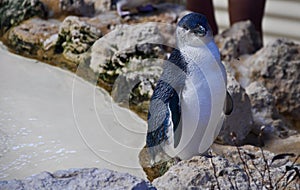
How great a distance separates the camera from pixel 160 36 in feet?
8.04

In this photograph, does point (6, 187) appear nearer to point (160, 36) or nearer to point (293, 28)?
point (160, 36)

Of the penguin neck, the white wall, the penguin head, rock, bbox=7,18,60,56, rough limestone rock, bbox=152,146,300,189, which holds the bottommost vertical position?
the white wall

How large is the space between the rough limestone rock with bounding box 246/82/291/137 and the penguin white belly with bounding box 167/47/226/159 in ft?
1.95

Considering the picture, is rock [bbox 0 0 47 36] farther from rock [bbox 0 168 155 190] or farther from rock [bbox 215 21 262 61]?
rock [bbox 0 168 155 190]

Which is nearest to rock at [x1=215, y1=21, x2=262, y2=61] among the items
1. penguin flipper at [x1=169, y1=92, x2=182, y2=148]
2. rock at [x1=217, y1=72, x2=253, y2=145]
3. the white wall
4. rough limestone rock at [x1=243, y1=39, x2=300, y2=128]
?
rough limestone rock at [x1=243, y1=39, x2=300, y2=128]

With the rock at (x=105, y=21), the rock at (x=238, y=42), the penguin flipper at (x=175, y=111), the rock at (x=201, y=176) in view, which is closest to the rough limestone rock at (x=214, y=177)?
the rock at (x=201, y=176)

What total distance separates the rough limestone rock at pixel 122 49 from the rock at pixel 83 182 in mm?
1093

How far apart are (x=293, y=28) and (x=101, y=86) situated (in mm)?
2267

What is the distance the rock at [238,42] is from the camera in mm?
2570

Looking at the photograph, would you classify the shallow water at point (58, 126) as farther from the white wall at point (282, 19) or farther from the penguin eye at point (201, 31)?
the white wall at point (282, 19)

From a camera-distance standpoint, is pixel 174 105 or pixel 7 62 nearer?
pixel 174 105

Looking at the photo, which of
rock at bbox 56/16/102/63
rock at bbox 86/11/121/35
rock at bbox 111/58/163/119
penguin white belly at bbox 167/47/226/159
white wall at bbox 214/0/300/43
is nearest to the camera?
penguin white belly at bbox 167/47/226/159

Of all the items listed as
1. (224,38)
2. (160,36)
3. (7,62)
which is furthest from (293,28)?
(7,62)

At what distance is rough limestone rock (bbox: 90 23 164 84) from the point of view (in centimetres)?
238
